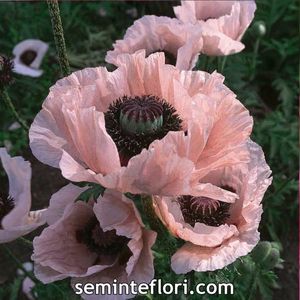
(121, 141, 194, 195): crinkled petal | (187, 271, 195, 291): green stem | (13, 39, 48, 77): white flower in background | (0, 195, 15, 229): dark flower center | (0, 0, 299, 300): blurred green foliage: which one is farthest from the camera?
(13, 39, 48, 77): white flower in background

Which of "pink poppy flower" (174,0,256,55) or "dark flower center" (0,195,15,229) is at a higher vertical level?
"pink poppy flower" (174,0,256,55)

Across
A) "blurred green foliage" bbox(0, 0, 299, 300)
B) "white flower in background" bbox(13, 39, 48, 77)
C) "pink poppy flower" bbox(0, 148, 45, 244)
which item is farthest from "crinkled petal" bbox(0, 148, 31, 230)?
"white flower in background" bbox(13, 39, 48, 77)

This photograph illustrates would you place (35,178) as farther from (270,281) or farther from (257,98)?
(270,281)

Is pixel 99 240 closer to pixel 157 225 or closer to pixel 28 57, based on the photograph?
pixel 157 225

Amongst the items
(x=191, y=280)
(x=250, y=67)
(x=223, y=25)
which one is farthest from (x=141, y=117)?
(x=250, y=67)

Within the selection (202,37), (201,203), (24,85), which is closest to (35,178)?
(24,85)

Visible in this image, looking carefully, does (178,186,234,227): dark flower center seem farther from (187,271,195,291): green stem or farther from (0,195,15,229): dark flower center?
(0,195,15,229): dark flower center
